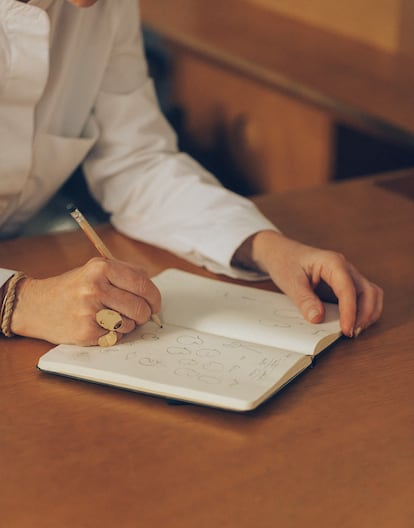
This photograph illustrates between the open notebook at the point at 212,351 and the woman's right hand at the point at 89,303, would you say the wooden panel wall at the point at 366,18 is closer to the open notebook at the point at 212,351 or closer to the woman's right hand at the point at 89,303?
the open notebook at the point at 212,351

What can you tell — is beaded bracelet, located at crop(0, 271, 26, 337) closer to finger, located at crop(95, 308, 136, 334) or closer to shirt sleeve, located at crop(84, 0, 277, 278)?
finger, located at crop(95, 308, 136, 334)

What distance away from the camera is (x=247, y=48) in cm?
301

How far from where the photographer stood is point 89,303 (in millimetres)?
1338

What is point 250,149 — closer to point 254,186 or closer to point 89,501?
point 254,186

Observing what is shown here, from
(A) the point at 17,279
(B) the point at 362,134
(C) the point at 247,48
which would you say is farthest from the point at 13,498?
(C) the point at 247,48

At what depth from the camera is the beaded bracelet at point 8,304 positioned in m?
1.39

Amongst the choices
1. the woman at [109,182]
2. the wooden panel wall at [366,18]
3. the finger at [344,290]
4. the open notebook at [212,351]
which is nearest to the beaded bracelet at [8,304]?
the woman at [109,182]

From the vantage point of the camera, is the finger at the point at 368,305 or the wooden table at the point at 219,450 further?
the finger at the point at 368,305

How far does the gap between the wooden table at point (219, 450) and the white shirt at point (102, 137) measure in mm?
398

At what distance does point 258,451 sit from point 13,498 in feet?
0.91

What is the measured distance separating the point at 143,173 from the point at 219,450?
0.84m

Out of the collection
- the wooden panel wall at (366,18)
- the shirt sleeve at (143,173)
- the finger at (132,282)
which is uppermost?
the finger at (132,282)

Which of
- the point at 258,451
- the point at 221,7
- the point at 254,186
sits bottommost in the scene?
the point at 254,186

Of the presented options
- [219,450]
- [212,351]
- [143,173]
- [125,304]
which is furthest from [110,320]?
[143,173]
